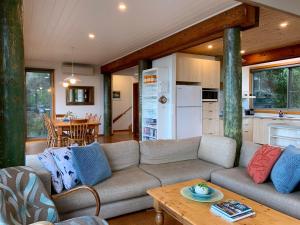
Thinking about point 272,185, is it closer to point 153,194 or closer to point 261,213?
point 261,213

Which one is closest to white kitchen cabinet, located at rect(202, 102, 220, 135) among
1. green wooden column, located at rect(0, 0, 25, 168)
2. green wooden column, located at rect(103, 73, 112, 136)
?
green wooden column, located at rect(103, 73, 112, 136)

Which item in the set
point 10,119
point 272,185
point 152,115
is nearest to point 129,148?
point 10,119

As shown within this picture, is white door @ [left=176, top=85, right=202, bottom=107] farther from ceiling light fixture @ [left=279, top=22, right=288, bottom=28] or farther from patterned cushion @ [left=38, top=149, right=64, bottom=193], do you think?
patterned cushion @ [left=38, top=149, right=64, bottom=193]

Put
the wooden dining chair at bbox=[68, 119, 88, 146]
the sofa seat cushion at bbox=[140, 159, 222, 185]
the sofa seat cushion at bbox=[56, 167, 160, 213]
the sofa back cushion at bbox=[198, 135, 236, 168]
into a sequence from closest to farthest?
the sofa seat cushion at bbox=[56, 167, 160, 213] < the sofa seat cushion at bbox=[140, 159, 222, 185] < the sofa back cushion at bbox=[198, 135, 236, 168] < the wooden dining chair at bbox=[68, 119, 88, 146]

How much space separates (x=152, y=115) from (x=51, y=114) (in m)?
4.15

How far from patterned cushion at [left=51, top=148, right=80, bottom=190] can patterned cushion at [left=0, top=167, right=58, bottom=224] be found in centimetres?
47

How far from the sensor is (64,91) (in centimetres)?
805

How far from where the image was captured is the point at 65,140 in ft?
17.8

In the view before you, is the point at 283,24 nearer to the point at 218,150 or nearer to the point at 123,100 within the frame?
the point at 218,150

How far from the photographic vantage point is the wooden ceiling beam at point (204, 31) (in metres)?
3.20

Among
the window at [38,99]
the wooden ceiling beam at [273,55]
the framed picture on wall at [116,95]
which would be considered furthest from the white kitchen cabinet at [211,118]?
the window at [38,99]

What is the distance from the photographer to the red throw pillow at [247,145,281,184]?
2.40m

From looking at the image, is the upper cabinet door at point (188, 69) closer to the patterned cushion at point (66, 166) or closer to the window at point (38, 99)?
the patterned cushion at point (66, 166)

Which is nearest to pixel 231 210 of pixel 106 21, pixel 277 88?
pixel 106 21
